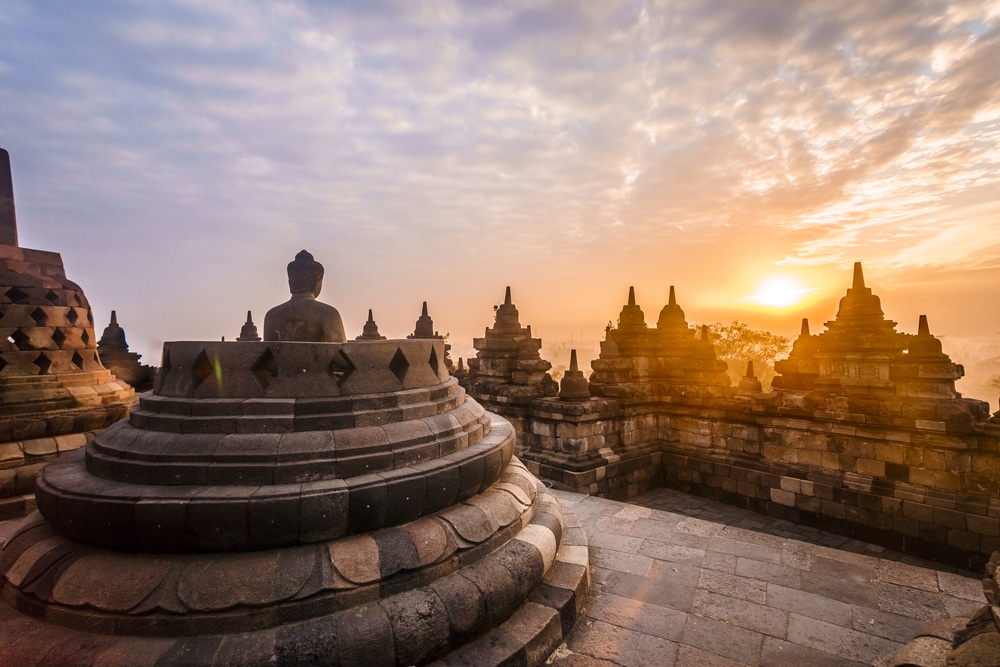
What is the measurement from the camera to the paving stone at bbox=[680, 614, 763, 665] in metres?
3.58

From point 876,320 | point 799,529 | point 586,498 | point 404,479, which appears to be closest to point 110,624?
point 404,479

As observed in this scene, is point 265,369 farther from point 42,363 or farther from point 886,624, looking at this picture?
point 42,363

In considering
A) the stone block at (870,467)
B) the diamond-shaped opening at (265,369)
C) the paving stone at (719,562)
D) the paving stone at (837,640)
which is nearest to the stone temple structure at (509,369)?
the paving stone at (719,562)

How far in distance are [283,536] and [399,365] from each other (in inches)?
69.0

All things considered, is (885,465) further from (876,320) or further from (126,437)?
(126,437)

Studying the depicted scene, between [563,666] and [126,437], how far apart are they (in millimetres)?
3864

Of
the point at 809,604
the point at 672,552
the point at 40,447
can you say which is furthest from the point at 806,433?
the point at 40,447

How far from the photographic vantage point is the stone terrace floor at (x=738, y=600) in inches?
Result: 142

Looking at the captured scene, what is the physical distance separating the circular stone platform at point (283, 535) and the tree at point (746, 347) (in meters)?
32.6

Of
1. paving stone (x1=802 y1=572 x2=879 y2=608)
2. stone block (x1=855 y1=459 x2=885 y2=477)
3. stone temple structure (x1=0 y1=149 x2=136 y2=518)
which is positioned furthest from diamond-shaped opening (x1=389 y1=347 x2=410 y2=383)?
stone block (x1=855 y1=459 x2=885 y2=477)

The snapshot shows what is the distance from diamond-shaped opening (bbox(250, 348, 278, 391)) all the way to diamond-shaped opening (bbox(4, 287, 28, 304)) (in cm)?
649

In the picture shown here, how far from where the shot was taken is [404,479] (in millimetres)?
3527

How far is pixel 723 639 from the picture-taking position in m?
3.76

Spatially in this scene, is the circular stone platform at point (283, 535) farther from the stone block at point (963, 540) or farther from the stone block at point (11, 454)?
Answer: the stone block at point (963, 540)
